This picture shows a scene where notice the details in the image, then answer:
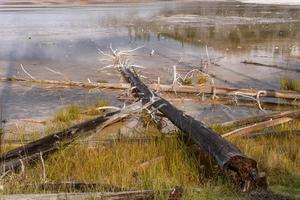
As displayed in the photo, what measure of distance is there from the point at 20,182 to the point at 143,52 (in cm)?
1394

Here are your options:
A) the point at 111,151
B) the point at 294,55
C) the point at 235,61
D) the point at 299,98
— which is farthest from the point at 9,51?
the point at 111,151

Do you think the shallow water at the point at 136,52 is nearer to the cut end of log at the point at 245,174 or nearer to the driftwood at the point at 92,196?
the cut end of log at the point at 245,174

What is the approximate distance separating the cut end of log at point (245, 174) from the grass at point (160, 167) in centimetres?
11

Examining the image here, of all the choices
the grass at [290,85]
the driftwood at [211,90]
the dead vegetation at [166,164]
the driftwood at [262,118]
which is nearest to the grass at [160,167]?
the dead vegetation at [166,164]

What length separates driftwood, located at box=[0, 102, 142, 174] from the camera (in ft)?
20.9

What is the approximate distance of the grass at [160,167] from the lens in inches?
226

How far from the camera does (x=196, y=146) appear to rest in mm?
7059

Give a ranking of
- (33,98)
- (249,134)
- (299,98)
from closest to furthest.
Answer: (249,134) < (299,98) < (33,98)

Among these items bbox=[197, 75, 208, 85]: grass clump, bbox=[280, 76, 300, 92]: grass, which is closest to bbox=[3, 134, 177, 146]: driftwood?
bbox=[280, 76, 300, 92]: grass

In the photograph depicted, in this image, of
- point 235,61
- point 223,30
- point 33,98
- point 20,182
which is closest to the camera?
point 20,182

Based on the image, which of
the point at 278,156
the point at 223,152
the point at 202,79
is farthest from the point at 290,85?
the point at 223,152

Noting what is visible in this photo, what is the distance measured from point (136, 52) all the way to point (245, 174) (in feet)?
45.7

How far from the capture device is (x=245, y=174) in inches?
218

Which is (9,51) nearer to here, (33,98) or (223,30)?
A: (33,98)
